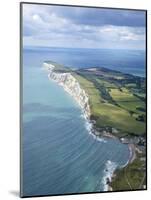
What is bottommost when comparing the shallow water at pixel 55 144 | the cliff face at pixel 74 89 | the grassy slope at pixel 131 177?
the grassy slope at pixel 131 177

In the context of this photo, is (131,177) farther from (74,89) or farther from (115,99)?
(74,89)

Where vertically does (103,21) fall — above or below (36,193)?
above

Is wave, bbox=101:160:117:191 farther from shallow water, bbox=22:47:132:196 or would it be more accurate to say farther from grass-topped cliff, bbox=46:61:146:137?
grass-topped cliff, bbox=46:61:146:137

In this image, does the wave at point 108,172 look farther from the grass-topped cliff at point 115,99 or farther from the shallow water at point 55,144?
the grass-topped cliff at point 115,99

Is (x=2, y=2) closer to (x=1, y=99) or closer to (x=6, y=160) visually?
(x=1, y=99)

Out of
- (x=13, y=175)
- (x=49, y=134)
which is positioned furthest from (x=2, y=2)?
(x=13, y=175)

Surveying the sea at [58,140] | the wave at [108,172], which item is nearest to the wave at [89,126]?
the sea at [58,140]

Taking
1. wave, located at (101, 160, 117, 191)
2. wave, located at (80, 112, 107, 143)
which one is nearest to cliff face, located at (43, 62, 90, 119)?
wave, located at (80, 112, 107, 143)
